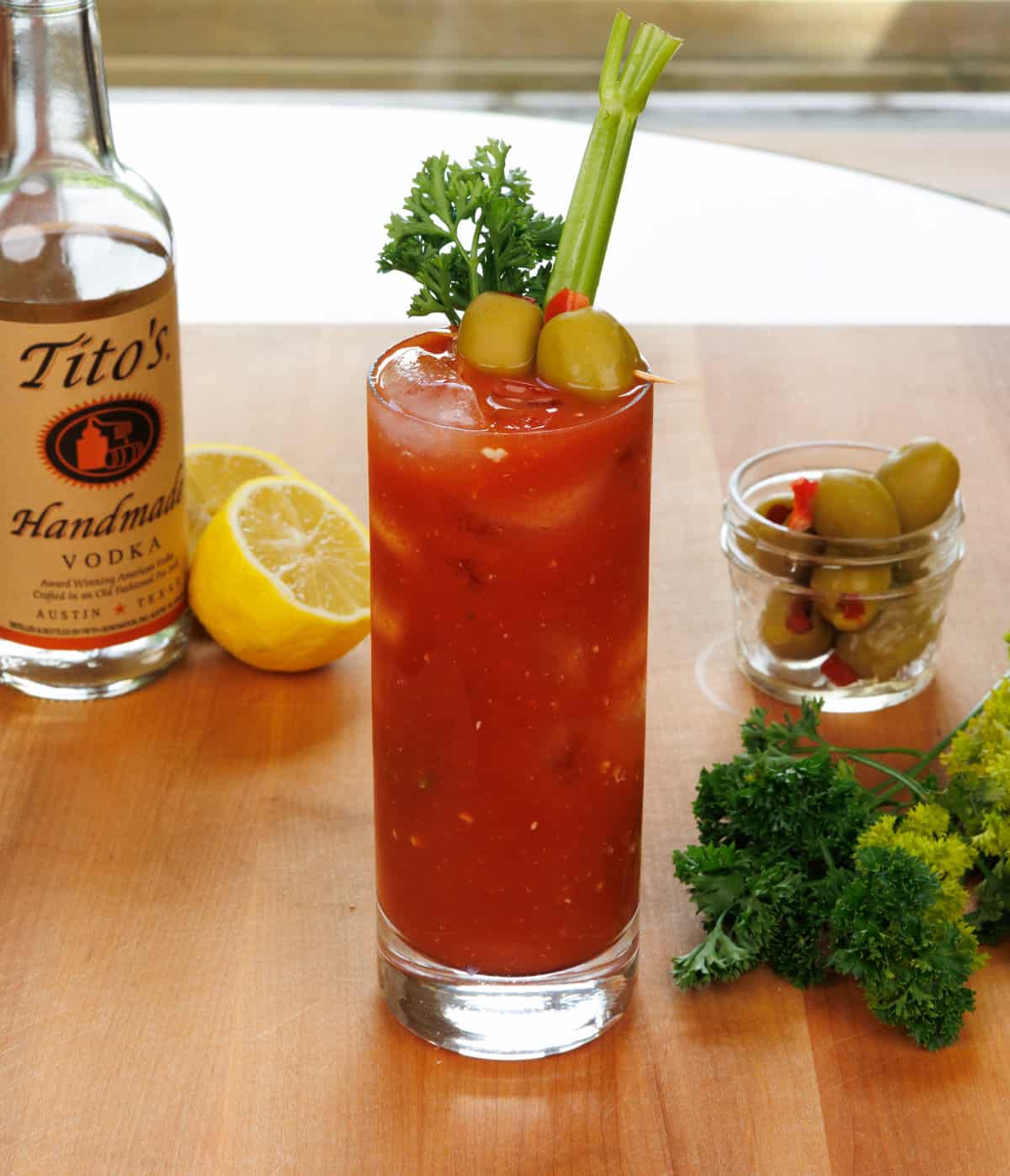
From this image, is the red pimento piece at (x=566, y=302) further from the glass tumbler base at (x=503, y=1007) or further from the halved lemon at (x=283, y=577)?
the halved lemon at (x=283, y=577)

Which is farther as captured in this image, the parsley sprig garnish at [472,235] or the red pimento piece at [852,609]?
the red pimento piece at [852,609]

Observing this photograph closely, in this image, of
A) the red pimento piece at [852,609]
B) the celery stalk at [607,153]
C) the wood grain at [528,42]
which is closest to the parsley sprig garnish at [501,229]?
the celery stalk at [607,153]

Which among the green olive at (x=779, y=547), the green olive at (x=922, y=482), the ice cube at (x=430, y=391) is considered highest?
the ice cube at (x=430, y=391)

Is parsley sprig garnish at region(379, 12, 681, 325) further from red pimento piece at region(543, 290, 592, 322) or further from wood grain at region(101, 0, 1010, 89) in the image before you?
wood grain at region(101, 0, 1010, 89)

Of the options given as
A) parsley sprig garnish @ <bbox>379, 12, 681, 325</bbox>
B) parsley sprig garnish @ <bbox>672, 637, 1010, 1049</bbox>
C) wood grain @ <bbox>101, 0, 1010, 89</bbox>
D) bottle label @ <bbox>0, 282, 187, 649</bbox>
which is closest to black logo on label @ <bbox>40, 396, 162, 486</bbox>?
bottle label @ <bbox>0, 282, 187, 649</bbox>

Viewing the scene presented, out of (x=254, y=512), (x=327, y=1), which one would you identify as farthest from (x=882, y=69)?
(x=254, y=512)

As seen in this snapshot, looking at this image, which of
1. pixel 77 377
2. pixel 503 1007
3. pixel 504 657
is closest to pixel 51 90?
pixel 77 377
